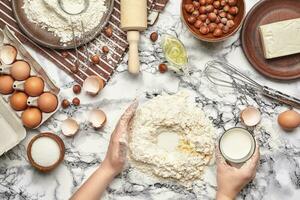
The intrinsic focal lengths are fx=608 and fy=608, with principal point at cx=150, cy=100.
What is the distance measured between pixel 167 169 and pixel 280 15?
0.49 meters

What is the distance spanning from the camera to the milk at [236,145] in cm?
148

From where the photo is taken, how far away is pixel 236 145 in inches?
59.0

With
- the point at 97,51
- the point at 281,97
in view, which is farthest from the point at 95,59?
the point at 281,97

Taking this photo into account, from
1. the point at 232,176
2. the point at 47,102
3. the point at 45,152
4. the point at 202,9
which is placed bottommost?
the point at 232,176

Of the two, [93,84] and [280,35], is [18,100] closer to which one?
[93,84]

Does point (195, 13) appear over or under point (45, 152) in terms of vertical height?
over

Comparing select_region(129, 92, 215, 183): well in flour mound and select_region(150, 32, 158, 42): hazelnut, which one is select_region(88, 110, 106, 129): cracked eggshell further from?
select_region(150, 32, 158, 42): hazelnut

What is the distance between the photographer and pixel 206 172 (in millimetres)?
1549

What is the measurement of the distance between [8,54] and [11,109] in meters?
0.14

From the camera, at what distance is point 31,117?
1483 mm

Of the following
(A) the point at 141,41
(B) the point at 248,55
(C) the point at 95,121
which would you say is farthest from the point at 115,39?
(B) the point at 248,55

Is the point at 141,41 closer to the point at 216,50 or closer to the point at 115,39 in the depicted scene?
the point at 115,39

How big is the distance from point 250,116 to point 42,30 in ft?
1.86

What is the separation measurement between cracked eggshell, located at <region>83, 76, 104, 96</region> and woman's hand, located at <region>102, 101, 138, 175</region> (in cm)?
9
